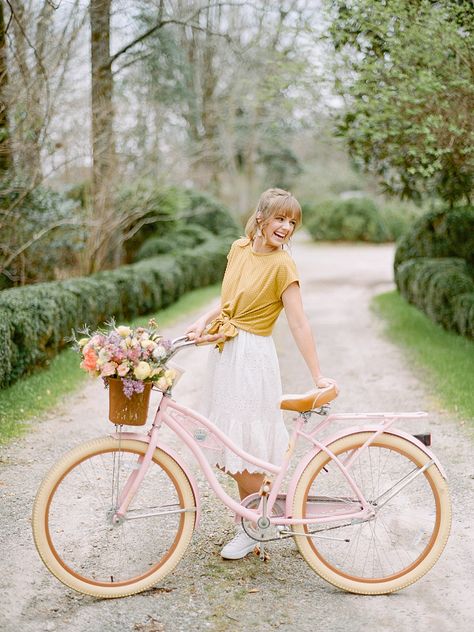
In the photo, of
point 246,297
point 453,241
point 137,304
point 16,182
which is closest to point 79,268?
point 137,304

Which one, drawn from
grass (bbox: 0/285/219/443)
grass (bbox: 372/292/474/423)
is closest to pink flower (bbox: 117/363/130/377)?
grass (bbox: 0/285/219/443)

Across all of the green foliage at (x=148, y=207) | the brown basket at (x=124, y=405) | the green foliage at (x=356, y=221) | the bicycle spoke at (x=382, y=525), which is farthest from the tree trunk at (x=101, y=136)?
the green foliage at (x=356, y=221)

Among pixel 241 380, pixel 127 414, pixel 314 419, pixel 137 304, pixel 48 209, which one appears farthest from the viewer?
pixel 137 304

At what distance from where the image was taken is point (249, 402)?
3508mm

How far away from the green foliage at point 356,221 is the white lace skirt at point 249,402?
2778cm

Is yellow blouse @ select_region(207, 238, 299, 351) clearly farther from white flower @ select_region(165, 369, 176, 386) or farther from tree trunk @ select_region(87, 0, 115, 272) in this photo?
tree trunk @ select_region(87, 0, 115, 272)

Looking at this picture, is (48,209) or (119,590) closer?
(119,590)

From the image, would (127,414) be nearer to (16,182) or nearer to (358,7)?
(358,7)

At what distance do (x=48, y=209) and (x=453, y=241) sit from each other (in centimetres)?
759

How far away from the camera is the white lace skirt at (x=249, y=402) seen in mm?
3502

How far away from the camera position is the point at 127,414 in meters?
3.16

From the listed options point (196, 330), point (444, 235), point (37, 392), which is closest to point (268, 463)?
point (196, 330)

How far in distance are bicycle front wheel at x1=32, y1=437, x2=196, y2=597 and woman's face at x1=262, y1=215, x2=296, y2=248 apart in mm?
1078

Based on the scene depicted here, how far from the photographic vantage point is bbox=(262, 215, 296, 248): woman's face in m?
3.50
